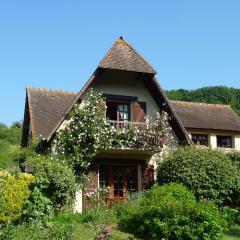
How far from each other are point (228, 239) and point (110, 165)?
784cm

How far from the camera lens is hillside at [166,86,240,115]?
53.7 m

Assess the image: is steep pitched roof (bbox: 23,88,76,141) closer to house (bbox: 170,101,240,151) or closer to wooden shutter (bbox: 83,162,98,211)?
wooden shutter (bbox: 83,162,98,211)

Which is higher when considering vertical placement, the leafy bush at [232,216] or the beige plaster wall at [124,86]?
the beige plaster wall at [124,86]

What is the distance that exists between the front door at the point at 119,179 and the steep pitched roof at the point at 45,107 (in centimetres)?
294

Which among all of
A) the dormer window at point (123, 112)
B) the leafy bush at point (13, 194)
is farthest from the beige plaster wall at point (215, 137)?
the leafy bush at point (13, 194)

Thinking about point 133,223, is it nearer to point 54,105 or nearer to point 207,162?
point 207,162

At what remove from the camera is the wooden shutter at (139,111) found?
21562 millimetres

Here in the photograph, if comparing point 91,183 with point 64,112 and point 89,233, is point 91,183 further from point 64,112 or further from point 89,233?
point 89,233

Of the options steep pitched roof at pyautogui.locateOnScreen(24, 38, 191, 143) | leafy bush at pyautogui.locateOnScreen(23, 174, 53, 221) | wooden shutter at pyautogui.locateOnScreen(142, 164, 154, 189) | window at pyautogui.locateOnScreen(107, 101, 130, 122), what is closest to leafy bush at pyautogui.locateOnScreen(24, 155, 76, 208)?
leafy bush at pyautogui.locateOnScreen(23, 174, 53, 221)

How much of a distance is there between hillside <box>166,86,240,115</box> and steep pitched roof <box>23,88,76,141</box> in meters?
29.1

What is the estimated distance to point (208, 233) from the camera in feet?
41.4

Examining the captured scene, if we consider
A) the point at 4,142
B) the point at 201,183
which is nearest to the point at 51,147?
the point at 201,183

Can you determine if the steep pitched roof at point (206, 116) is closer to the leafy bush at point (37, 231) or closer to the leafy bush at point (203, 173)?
the leafy bush at point (203, 173)

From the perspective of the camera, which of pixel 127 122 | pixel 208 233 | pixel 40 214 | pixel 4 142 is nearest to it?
pixel 208 233
